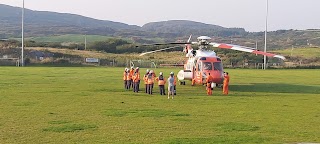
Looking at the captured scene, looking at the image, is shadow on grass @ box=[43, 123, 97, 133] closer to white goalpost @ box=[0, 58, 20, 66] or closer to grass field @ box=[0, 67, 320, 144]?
grass field @ box=[0, 67, 320, 144]

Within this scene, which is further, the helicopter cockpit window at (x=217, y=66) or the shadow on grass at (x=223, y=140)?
the helicopter cockpit window at (x=217, y=66)

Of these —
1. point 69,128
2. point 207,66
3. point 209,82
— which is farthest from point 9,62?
point 69,128

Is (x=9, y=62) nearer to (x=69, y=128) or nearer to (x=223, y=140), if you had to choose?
(x=69, y=128)

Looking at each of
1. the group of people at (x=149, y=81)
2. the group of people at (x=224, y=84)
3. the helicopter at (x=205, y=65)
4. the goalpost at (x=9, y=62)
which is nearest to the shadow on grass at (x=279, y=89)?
the helicopter at (x=205, y=65)

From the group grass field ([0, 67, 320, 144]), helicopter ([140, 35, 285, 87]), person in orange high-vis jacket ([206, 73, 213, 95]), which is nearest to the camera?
grass field ([0, 67, 320, 144])

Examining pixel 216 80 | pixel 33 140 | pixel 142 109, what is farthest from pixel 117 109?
pixel 216 80

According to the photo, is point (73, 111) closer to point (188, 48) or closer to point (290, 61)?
point (188, 48)

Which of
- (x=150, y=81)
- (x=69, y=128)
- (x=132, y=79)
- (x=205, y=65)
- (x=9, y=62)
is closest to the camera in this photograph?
(x=69, y=128)

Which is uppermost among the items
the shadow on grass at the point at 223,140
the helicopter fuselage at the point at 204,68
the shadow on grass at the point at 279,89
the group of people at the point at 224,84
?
the helicopter fuselage at the point at 204,68

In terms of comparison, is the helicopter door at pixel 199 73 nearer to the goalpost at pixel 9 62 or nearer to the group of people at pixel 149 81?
Result: the group of people at pixel 149 81

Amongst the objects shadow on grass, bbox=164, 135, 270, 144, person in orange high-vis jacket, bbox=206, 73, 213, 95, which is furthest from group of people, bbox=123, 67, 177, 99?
shadow on grass, bbox=164, 135, 270, 144

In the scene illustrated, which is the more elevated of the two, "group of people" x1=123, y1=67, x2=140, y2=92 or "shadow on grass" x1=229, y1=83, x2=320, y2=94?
"group of people" x1=123, y1=67, x2=140, y2=92

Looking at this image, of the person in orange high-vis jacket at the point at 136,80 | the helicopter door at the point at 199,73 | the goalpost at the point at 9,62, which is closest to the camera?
the person in orange high-vis jacket at the point at 136,80

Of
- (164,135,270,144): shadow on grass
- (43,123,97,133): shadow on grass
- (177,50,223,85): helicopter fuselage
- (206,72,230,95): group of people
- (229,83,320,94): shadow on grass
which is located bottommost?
(164,135,270,144): shadow on grass
